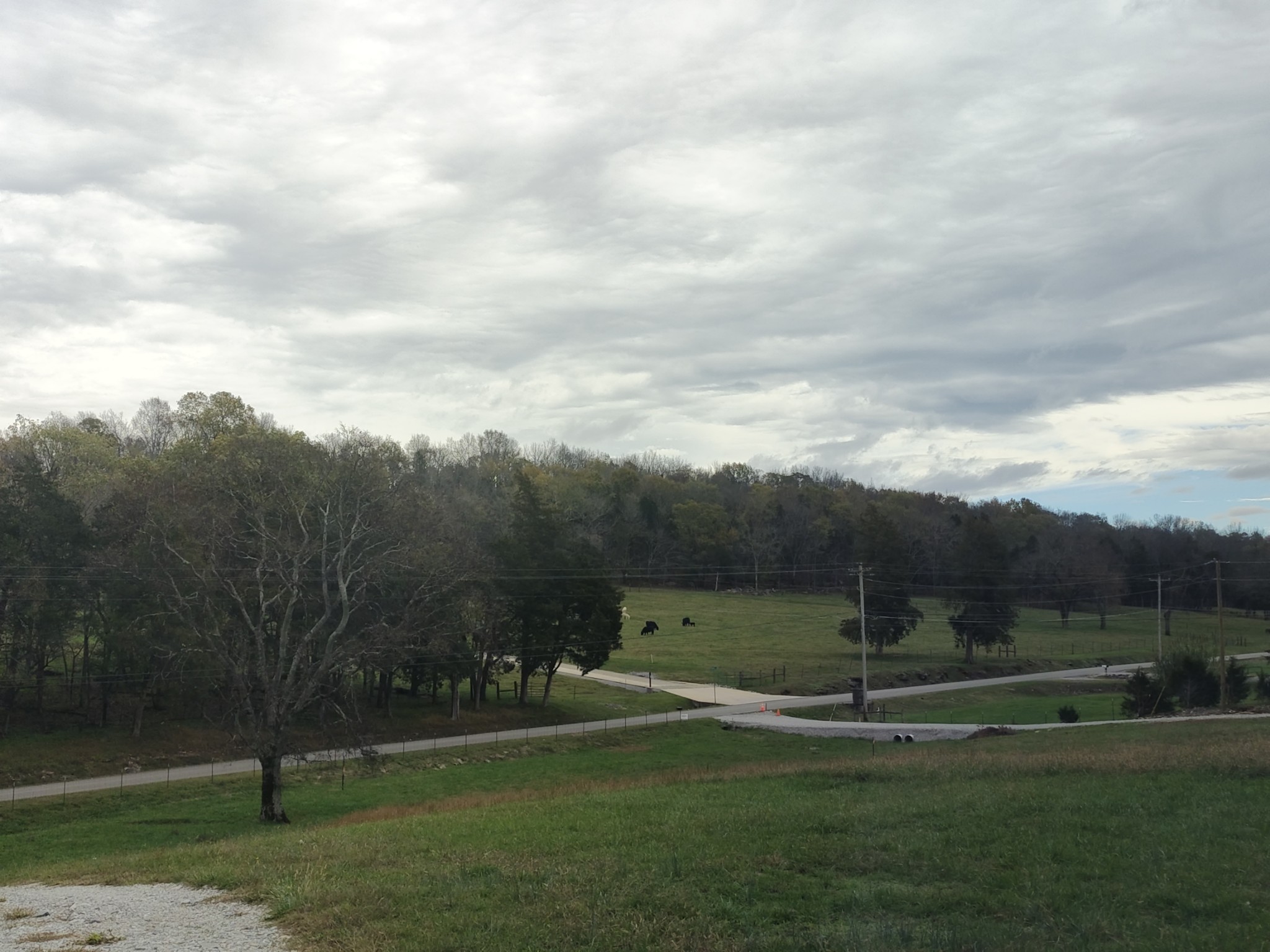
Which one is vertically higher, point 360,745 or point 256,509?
point 256,509

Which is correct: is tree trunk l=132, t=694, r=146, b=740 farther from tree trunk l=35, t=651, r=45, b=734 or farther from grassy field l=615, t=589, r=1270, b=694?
grassy field l=615, t=589, r=1270, b=694

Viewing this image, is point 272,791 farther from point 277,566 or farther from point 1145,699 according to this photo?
point 1145,699

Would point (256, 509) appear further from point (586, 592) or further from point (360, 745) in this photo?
point (586, 592)

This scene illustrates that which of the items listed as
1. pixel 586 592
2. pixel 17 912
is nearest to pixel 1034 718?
pixel 586 592

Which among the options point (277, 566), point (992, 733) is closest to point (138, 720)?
point (277, 566)

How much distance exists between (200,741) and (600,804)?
3699 cm

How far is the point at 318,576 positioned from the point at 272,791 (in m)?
13.6

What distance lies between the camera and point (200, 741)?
49844 mm

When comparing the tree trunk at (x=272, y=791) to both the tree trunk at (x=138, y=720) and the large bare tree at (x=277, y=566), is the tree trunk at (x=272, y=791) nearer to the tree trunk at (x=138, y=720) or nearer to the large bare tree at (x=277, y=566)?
the large bare tree at (x=277, y=566)

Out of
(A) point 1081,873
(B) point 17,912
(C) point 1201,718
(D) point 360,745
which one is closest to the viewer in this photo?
(A) point 1081,873

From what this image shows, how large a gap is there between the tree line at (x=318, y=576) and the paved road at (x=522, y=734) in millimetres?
3193

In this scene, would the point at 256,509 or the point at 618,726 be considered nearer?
the point at 256,509

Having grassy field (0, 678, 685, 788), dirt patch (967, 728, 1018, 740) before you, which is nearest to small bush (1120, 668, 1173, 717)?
dirt patch (967, 728, 1018, 740)

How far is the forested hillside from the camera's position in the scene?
36688 mm
